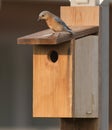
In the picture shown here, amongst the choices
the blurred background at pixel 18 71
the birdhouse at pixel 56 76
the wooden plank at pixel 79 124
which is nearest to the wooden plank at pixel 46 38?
the birdhouse at pixel 56 76

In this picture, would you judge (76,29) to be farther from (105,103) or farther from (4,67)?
(4,67)

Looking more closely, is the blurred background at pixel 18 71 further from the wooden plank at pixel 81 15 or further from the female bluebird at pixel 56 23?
the female bluebird at pixel 56 23

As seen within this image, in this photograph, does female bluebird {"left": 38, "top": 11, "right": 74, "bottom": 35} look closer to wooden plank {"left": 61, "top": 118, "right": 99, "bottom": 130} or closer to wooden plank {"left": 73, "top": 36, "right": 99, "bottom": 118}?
wooden plank {"left": 73, "top": 36, "right": 99, "bottom": 118}

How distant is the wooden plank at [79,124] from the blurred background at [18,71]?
9.16ft

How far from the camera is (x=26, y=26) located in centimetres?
588

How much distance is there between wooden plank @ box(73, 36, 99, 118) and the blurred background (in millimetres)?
2816

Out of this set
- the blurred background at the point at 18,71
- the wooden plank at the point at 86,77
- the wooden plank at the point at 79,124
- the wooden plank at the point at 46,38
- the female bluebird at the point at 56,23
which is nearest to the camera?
the wooden plank at the point at 46,38

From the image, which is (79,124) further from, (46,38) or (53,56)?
(46,38)

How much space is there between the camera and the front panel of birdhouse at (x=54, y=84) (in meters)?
2.83

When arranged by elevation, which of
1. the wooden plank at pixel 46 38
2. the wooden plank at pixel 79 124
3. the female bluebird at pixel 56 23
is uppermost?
the female bluebird at pixel 56 23

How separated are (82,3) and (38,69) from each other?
0.57 meters

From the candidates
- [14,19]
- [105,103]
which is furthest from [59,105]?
[14,19]

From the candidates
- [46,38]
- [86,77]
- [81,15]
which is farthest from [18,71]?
[46,38]

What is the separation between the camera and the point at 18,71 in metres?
5.95
